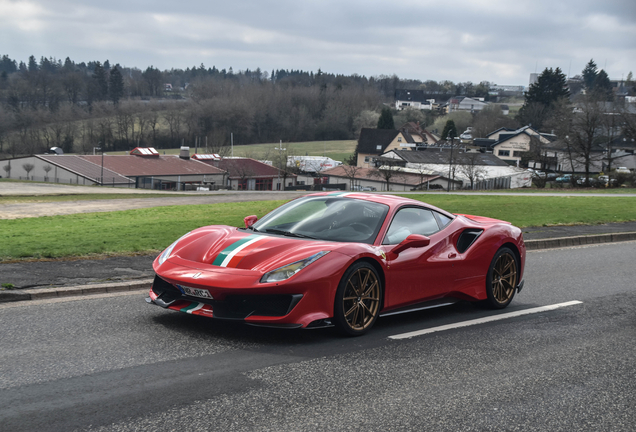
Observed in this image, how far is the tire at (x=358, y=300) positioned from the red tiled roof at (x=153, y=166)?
69434 mm

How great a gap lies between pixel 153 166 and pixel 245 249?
74.1 metres

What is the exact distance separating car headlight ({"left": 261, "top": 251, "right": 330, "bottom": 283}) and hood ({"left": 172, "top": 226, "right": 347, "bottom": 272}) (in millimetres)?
48

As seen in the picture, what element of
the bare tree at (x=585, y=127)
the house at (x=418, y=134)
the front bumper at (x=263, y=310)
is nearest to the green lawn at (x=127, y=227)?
the front bumper at (x=263, y=310)

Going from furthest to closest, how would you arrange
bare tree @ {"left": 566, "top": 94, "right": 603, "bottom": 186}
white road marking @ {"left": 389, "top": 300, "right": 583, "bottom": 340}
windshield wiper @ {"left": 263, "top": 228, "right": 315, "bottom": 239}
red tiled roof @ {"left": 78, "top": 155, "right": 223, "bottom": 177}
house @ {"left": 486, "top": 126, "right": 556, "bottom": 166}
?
1. house @ {"left": 486, "top": 126, "right": 556, "bottom": 166}
2. red tiled roof @ {"left": 78, "top": 155, "right": 223, "bottom": 177}
3. bare tree @ {"left": 566, "top": 94, "right": 603, "bottom": 186}
4. windshield wiper @ {"left": 263, "top": 228, "right": 315, "bottom": 239}
5. white road marking @ {"left": 389, "top": 300, "right": 583, "bottom": 340}

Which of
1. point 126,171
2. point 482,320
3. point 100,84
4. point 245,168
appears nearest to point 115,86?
point 100,84

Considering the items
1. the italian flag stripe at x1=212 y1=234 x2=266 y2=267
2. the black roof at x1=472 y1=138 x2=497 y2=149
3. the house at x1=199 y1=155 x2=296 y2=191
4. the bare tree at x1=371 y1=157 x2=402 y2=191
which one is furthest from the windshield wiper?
the black roof at x1=472 y1=138 x2=497 y2=149

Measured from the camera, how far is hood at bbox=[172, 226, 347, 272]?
5.91 m

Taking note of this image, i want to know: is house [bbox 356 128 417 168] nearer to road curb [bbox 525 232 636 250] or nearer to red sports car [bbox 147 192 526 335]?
road curb [bbox 525 232 636 250]

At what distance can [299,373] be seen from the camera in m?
5.04

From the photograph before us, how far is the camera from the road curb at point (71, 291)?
23.6ft

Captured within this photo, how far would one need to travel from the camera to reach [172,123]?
150 metres

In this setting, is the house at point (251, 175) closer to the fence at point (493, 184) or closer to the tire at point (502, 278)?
the fence at point (493, 184)

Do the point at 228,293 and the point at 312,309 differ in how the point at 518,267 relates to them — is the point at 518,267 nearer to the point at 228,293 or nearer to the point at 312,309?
the point at 312,309

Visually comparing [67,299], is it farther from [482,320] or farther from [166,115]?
[166,115]
